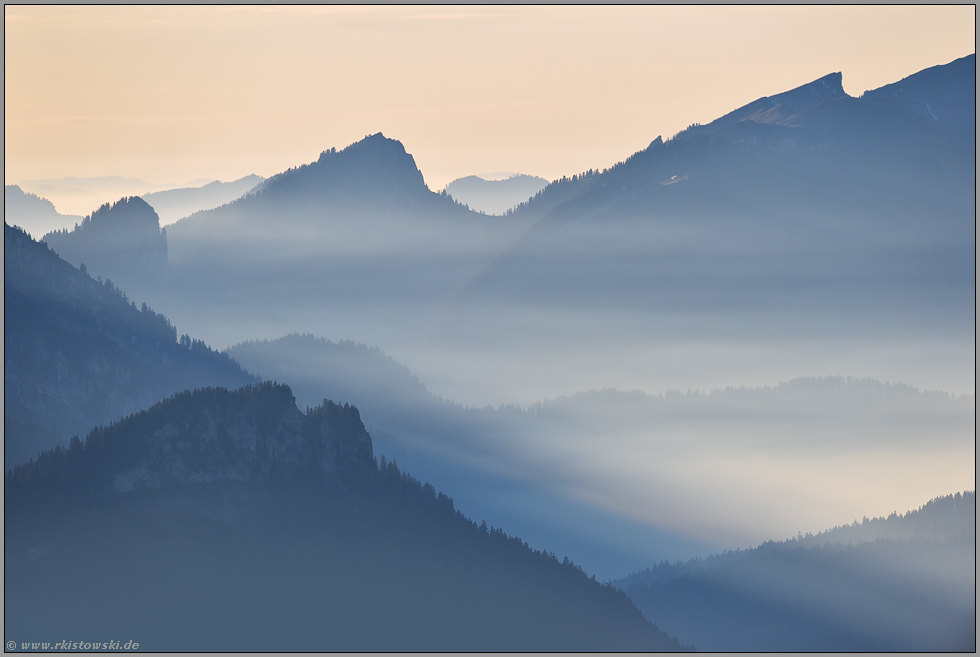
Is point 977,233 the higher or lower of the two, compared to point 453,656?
higher

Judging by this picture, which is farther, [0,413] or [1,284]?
[1,284]

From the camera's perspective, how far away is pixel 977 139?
531 ft

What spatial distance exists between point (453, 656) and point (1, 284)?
265ft

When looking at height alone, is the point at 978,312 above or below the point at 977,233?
below

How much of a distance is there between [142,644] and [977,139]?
144579mm

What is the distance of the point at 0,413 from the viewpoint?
497ft

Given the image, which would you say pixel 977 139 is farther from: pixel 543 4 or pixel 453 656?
pixel 453 656

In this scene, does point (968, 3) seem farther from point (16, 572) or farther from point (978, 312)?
point (16, 572)

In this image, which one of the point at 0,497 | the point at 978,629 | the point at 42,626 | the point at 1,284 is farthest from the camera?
the point at 42,626

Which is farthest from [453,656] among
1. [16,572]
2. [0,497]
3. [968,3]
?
[968,3]

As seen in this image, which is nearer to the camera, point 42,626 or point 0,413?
point 0,413

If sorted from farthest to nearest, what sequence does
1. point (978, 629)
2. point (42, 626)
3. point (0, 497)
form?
point (42, 626) < point (978, 629) < point (0, 497)

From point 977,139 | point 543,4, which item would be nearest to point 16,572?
point 543,4

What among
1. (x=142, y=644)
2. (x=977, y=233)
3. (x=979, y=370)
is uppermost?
(x=977, y=233)
